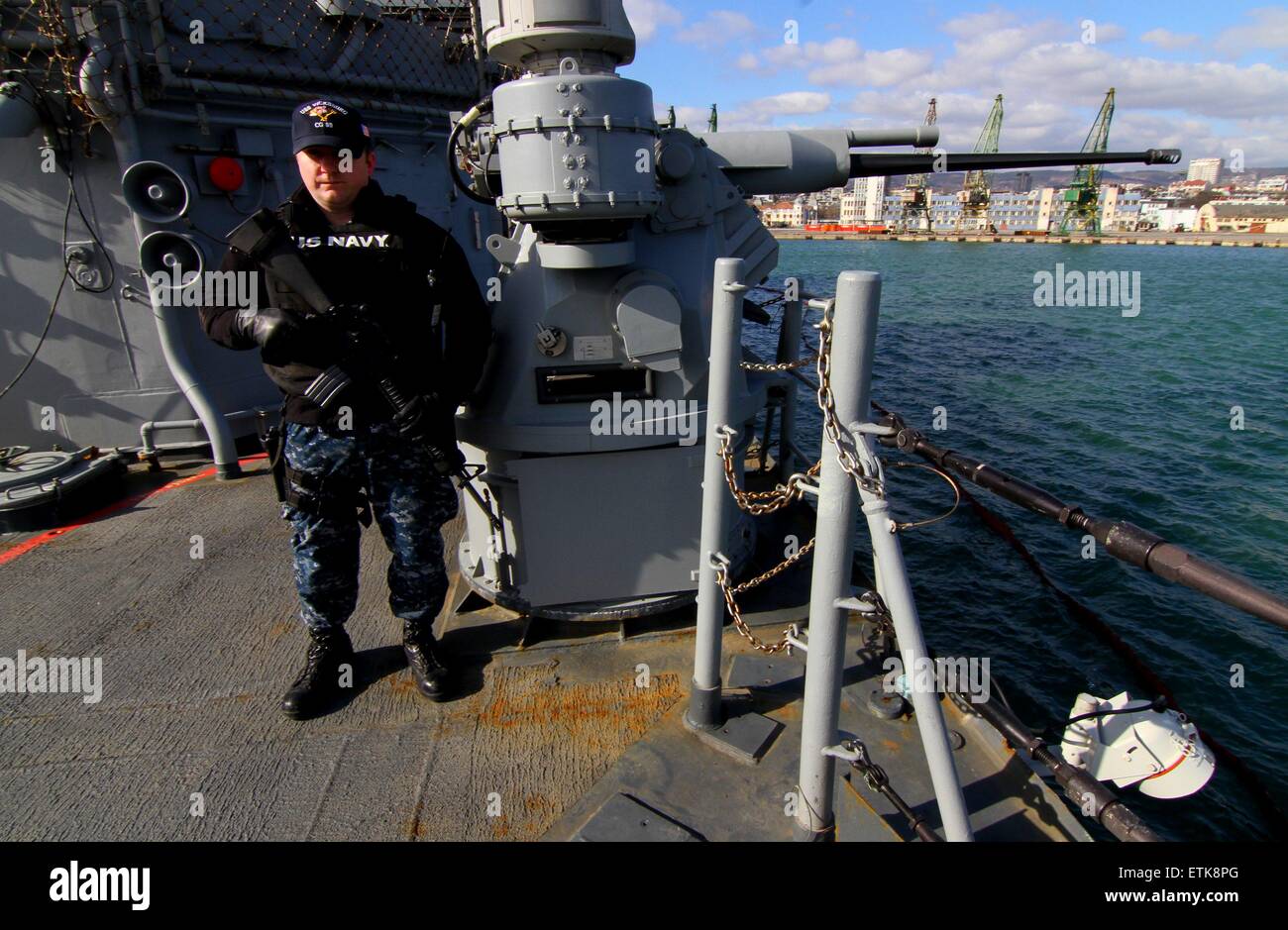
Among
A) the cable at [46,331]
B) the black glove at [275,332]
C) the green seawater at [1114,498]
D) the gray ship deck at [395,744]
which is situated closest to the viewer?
the gray ship deck at [395,744]

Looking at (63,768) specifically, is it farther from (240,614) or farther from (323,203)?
(323,203)

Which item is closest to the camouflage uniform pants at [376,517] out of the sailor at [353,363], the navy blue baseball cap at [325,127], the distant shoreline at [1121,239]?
the sailor at [353,363]

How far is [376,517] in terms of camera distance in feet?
10.6

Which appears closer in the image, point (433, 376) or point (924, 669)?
point (924, 669)

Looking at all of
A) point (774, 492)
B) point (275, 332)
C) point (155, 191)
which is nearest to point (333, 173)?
point (275, 332)

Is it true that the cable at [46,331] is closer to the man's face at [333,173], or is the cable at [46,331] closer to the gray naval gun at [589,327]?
the gray naval gun at [589,327]

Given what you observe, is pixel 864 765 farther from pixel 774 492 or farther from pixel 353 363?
pixel 353 363

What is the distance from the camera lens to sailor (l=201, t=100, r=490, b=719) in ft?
9.23

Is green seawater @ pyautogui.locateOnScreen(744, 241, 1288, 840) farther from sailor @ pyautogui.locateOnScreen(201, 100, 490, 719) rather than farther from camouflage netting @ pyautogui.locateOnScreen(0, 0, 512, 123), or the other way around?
camouflage netting @ pyautogui.locateOnScreen(0, 0, 512, 123)

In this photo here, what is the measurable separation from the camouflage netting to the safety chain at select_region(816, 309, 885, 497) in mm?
6051

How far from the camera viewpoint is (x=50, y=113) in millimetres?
5402

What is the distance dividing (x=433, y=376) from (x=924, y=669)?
2305 mm

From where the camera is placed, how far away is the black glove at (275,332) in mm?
2695
